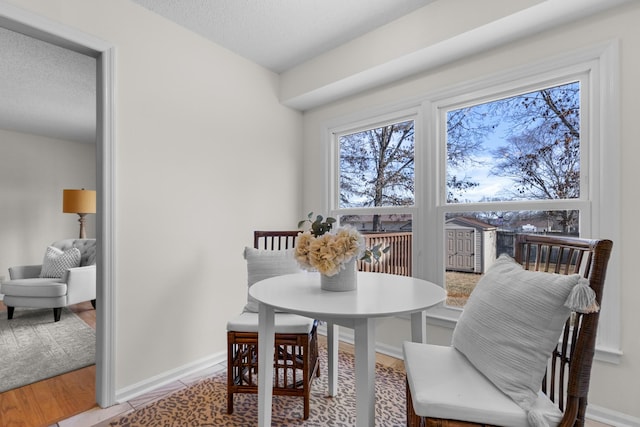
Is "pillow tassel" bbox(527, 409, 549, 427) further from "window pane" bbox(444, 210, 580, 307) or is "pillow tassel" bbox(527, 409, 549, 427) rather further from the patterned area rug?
"window pane" bbox(444, 210, 580, 307)

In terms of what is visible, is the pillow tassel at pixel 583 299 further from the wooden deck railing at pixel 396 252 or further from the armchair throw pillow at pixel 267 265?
the wooden deck railing at pixel 396 252

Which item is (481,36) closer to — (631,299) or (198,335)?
(631,299)

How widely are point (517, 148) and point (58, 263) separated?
4.64m

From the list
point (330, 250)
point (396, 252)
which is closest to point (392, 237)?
point (396, 252)

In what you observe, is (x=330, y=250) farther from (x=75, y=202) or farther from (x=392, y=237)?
(x=75, y=202)

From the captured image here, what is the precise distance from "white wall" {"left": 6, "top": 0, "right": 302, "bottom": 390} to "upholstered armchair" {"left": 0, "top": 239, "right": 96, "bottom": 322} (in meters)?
2.01

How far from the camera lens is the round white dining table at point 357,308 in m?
1.21

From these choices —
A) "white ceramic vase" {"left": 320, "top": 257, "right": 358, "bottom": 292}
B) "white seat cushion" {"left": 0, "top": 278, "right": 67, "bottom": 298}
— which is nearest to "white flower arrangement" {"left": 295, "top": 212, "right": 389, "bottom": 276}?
"white ceramic vase" {"left": 320, "top": 257, "right": 358, "bottom": 292}

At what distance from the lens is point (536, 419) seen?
Answer: 3.01 ft

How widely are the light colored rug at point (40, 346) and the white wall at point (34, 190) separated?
1.40 meters

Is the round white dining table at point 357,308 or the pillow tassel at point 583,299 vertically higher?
the pillow tassel at point 583,299

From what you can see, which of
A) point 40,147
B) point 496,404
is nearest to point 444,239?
point 496,404

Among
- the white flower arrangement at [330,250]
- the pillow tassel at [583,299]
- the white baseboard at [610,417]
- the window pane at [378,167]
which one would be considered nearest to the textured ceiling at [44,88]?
the window pane at [378,167]

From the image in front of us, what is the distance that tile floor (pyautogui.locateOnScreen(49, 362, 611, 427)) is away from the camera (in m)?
1.71
